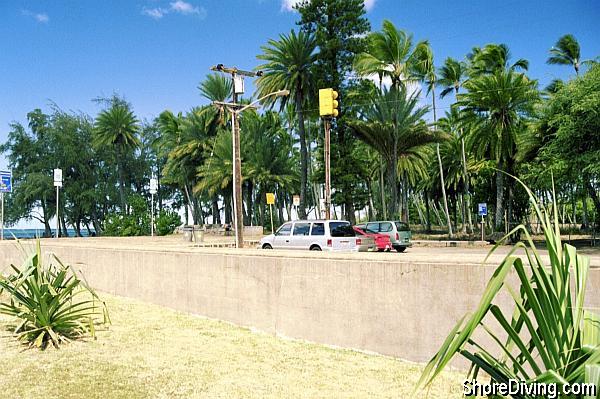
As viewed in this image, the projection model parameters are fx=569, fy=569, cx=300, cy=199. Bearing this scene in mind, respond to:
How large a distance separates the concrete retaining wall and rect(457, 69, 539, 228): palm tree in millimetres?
31609

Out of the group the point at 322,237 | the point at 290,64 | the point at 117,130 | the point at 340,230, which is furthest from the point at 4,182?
the point at 117,130

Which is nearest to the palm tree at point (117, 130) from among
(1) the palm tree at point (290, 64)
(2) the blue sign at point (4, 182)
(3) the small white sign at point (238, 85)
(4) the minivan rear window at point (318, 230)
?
(1) the palm tree at point (290, 64)

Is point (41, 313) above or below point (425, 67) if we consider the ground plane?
below

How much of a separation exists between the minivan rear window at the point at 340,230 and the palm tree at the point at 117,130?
51.1 meters

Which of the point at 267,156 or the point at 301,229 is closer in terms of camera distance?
the point at 301,229

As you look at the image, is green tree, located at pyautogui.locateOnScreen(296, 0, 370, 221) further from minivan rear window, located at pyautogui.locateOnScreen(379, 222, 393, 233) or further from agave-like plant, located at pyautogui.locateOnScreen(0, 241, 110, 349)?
agave-like plant, located at pyautogui.locateOnScreen(0, 241, 110, 349)

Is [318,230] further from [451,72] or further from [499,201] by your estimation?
[451,72]

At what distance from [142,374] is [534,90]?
1402 inches

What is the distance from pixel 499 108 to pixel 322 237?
21.3m

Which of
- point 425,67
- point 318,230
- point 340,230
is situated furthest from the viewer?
point 425,67

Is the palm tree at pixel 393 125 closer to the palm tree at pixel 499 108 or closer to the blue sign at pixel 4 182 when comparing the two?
the palm tree at pixel 499 108

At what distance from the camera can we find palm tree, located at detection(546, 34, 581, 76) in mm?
49719

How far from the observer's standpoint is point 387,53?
42.4 metres

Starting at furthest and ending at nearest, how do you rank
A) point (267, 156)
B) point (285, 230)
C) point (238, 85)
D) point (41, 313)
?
point (267, 156), point (285, 230), point (238, 85), point (41, 313)
